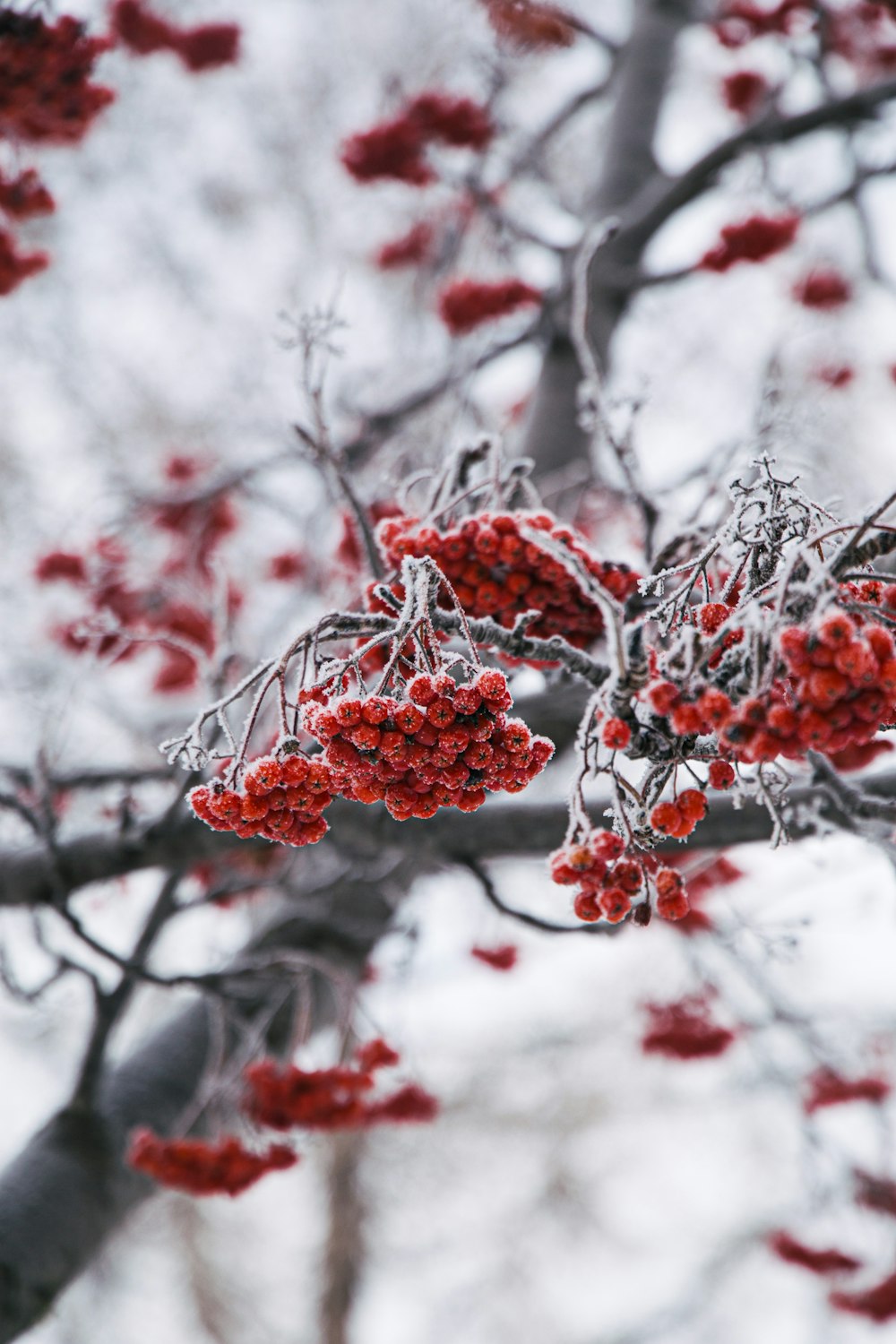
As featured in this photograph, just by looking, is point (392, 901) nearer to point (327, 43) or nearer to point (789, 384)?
point (789, 384)

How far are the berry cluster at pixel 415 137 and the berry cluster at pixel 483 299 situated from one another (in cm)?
78

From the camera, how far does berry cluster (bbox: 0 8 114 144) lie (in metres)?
3.04

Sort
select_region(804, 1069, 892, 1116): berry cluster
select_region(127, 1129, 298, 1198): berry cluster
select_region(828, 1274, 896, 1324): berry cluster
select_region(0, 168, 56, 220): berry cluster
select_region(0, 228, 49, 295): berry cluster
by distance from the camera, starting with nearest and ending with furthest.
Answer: select_region(127, 1129, 298, 1198): berry cluster → select_region(0, 168, 56, 220): berry cluster → select_region(0, 228, 49, 295): berry cluster → select_region(828, 1274, 896, 1324): berry cluster → select_region(804, 1069, 892, 1116): berry cluster

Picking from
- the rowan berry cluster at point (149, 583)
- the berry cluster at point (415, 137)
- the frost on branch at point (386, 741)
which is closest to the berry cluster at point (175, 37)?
the berry cluster at point (415, 137)

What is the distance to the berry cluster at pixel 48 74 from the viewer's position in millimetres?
3037

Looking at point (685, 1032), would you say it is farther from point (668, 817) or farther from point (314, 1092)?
point (668, 817)

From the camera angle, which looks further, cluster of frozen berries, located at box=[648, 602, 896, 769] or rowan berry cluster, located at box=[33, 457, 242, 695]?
rowan berry cluster, located at box=[33, 457, 242, 695]

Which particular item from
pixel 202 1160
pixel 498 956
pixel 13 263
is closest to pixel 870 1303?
pixel 498 956

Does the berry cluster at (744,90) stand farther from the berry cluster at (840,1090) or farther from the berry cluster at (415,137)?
the berry cluster at (840,1090)

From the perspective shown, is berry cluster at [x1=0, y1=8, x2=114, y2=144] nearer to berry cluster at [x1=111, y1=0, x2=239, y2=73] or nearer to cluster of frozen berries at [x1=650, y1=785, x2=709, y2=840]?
berry cluster at [x1=111, y1=0, x2=239, y2=73]

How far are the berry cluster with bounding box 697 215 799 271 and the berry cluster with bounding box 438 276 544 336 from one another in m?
0.80

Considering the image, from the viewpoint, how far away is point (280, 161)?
9172 mm

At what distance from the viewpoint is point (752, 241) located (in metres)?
4.50

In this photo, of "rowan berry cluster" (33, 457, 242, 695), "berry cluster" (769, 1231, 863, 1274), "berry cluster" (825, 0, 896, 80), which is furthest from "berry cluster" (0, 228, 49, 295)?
"berry cluster" (769, 1231, 863, 1274)
